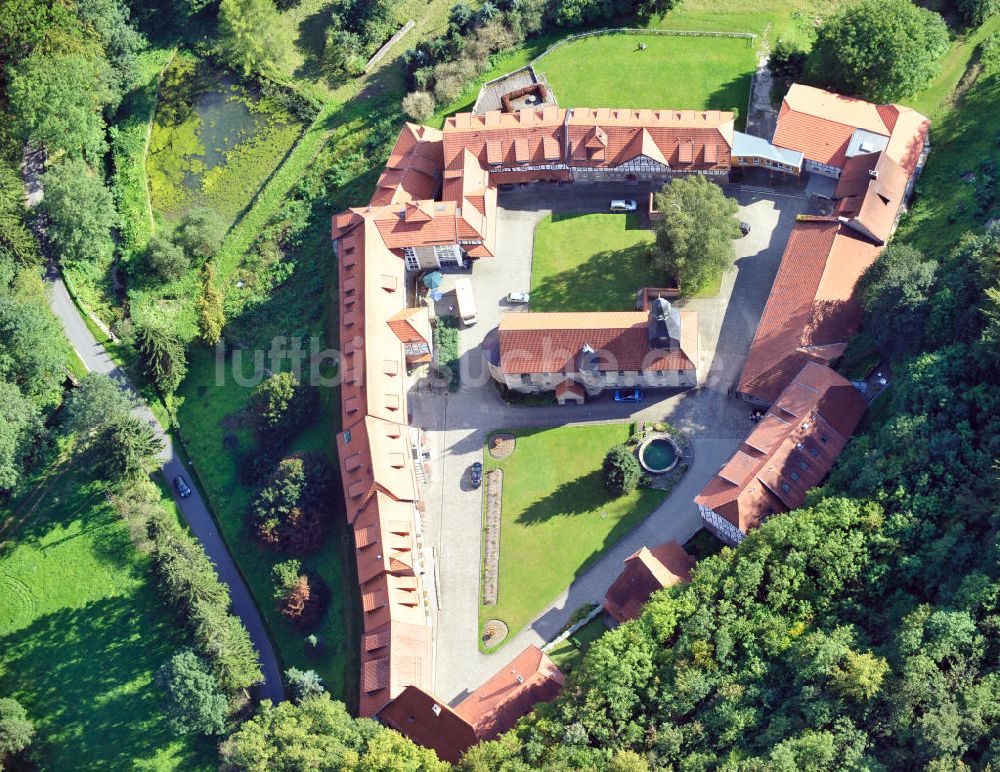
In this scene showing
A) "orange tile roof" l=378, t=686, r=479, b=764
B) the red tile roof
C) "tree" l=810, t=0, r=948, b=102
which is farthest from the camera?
"tree" l=810, t=0, r=948, b=102

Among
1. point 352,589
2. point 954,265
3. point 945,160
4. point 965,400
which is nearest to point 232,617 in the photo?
point 352,589

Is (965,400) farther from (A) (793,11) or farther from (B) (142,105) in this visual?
(B) (142,105)

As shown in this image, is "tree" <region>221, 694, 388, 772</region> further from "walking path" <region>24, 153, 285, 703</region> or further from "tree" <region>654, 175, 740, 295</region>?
"tree" <region>654, 175, 740, 295</region>

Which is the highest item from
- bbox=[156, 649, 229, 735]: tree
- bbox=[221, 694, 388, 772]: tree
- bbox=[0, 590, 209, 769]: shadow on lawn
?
bbox=[221, 694, 388, 772]: tree

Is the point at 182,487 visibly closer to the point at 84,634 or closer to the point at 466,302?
the point at 84,634

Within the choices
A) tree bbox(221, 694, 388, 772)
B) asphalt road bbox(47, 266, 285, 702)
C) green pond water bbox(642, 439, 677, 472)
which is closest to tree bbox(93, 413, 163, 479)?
asphalt road bbox(47, 266, 285, 702)

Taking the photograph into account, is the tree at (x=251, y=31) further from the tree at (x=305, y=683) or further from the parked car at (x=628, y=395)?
the tree at (x=305, y=683)

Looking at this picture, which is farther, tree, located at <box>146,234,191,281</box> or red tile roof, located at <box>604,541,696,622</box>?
tree, located at <box>146,234,191,281</box>

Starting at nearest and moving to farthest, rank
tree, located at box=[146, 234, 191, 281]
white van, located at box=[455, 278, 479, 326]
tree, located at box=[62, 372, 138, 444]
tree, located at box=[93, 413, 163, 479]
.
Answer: tree, located at box=[93, 413, 163, 479], tree, located at box=[62, 372, 138, 444], white van, located at box=[455, 278, 479, 326], tree, located at box=[146, 234, 191, 281]
